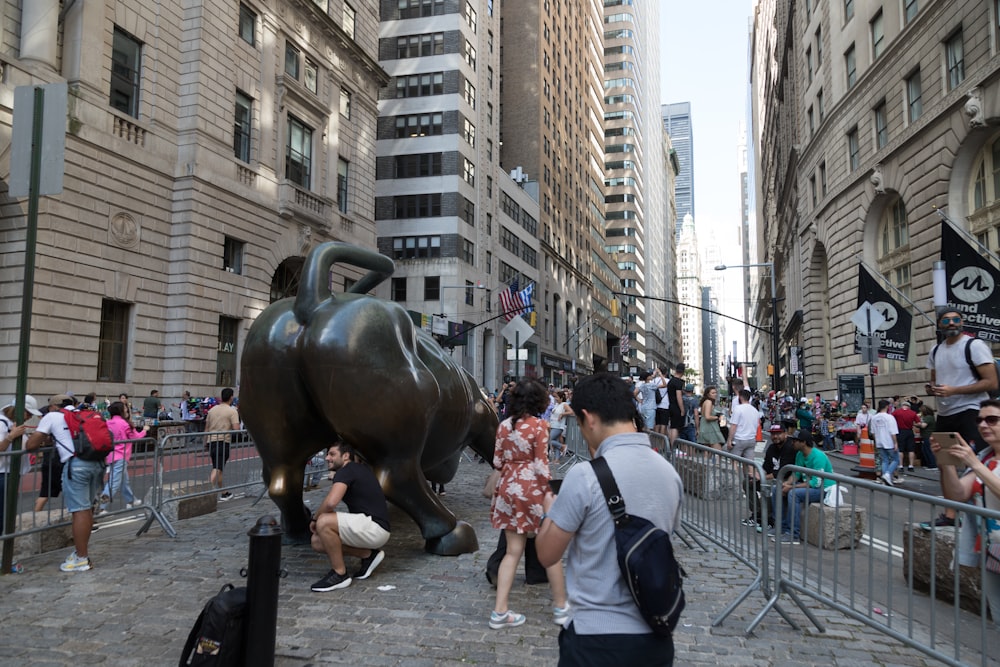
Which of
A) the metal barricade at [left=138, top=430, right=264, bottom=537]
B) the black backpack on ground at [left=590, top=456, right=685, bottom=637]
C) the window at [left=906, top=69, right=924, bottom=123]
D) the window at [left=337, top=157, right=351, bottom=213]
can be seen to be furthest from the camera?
the window at [left=337, top=157, right=351, bottom=213]

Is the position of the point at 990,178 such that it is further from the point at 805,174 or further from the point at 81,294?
the point at 81,294

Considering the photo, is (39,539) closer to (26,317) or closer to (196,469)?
(26,317)

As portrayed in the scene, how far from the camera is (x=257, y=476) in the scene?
418 inches

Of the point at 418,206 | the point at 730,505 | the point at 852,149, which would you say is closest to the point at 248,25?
the point at 418,206

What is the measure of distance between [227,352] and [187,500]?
16.6 metres

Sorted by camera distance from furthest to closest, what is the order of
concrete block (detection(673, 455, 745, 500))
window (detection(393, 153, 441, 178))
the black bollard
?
window (detection(393, 153, 441, 178)) < concrete block (detection(673, 455, 745, 500)) < the black bollard

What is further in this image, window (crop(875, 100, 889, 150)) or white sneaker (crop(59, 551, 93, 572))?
window (crop(875, 100, 889, 150))

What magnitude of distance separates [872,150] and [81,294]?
2697 cm

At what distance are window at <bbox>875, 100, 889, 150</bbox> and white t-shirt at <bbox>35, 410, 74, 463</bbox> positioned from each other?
26.6 metres

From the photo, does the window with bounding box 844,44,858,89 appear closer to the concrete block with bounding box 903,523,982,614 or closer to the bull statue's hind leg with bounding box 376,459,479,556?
the concrete block with bounding box 903,523,982,614

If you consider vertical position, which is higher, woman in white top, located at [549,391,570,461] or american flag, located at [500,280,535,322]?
american flag, located at [500,280,535,322]

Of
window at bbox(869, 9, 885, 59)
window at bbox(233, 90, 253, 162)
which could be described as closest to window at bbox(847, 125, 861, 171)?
window at bbox(869, 9, 885, 59)

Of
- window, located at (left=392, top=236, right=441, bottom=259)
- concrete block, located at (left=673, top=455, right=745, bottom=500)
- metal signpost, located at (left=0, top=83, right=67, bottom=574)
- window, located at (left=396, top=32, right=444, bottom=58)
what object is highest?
window, located at (left=396, top=32, right=444, bottom=58)

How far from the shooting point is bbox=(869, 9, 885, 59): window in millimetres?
25188
